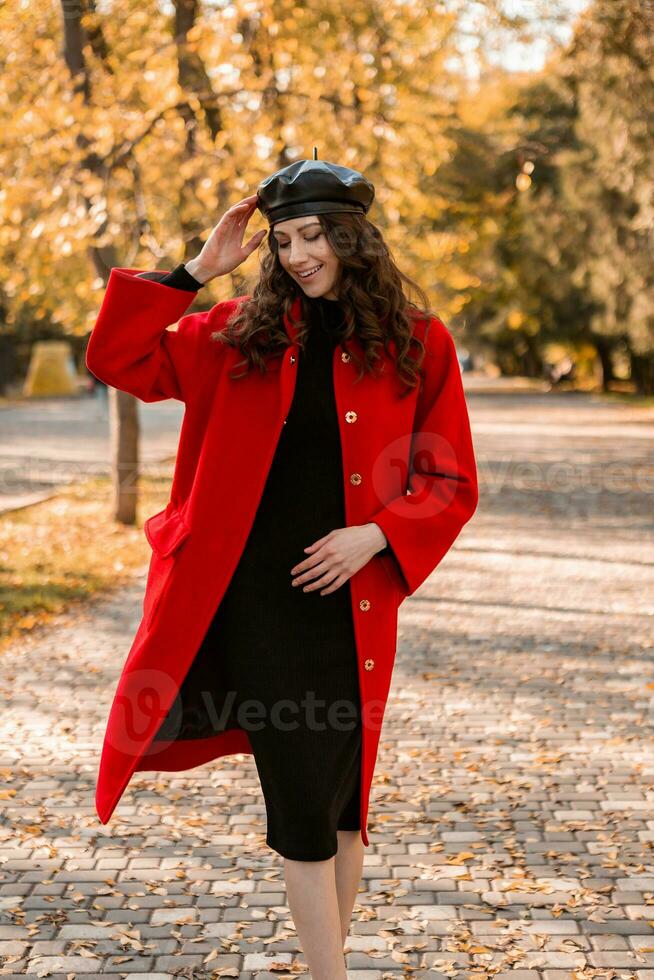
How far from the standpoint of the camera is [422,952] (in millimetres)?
3656

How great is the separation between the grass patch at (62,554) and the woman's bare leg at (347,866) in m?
5.22

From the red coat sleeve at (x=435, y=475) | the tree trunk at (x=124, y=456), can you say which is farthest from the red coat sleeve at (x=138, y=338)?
the tree trunk at (x=124, y=456)

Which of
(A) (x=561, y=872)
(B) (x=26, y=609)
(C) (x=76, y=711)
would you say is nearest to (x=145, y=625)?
(A) (x=561, y=872)

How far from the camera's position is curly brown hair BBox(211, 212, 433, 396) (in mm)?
2947

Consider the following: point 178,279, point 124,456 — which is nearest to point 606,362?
point 124,456

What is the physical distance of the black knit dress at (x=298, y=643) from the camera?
2.89 metres

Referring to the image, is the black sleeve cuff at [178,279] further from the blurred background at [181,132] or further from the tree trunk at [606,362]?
the tree trunk at [606,362]

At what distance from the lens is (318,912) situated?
2.92 metres

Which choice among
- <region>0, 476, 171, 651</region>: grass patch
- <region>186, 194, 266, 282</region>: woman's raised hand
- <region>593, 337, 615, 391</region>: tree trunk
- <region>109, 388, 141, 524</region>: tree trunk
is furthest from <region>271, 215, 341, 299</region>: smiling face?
<region>593, 337, 615, 391</region>: tree trunk

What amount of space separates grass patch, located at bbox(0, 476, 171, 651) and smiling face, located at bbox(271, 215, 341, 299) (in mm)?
5591

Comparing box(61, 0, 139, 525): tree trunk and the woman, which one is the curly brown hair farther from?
box(61, 0, 139, 525): tree trunk

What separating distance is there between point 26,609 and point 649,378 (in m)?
35.1

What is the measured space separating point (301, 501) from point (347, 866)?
94cm

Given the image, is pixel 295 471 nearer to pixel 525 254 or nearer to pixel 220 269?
pixel 220 269
